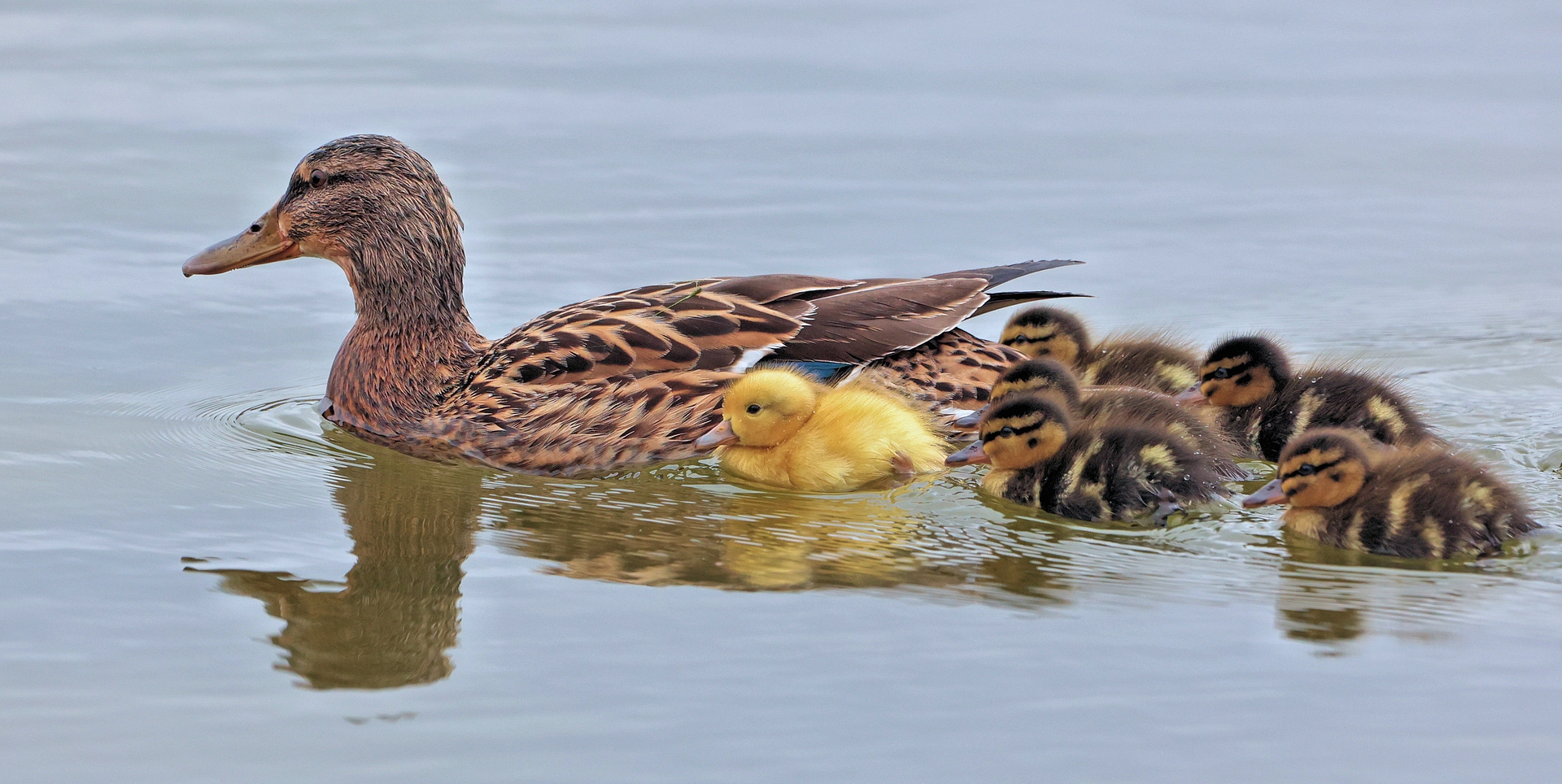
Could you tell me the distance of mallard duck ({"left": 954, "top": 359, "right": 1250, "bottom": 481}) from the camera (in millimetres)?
5234

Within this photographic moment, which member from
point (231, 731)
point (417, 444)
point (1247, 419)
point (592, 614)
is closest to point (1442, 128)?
point (1247, 419)

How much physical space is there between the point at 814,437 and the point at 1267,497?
1298 mm

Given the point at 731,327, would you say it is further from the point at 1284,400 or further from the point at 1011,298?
the point at 1284,400

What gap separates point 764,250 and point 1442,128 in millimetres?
3516

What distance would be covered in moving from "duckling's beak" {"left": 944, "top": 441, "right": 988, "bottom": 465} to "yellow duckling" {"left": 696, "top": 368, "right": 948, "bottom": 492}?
15 cm

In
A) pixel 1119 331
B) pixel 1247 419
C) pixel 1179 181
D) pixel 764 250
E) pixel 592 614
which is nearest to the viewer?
pixel 592 614

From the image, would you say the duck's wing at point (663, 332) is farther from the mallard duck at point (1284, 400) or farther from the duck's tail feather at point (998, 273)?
the mallard duck at point (1284, 400)

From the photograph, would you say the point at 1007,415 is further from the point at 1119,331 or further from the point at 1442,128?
the point at 1442,128

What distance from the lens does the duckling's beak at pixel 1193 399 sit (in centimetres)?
575

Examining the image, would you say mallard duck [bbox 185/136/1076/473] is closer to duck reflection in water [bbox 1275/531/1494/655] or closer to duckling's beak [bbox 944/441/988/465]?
duckling's beak [bbox 944/441/988/465]

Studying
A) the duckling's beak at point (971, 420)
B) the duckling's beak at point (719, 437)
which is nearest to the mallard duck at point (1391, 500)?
the duckling's beak at point (971, 420)

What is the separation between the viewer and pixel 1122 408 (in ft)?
17.7

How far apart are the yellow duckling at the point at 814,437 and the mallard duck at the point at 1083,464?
0.62 ft

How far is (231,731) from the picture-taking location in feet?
11.9
